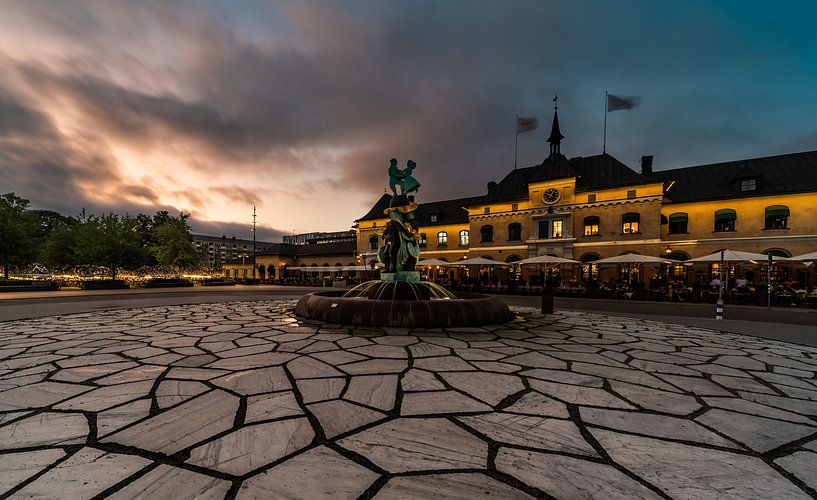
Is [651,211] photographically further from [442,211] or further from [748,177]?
[442,211]

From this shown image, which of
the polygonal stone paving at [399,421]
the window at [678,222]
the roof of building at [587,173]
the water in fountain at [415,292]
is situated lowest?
the polygonal stone paving at [399,421]

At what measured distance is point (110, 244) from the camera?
87.6 feet

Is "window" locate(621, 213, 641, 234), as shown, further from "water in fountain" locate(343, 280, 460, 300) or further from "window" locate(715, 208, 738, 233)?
"water in fountain" locate(343, 280, 460, 300)

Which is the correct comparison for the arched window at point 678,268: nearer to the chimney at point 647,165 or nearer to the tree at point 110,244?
the chimney at point 647,165

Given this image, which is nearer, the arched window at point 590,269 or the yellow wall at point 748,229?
the yellow wall at point 748,229

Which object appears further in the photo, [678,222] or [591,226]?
[591,226]

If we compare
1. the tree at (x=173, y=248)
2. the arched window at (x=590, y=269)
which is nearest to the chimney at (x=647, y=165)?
the arched window at (x=590, y=269)

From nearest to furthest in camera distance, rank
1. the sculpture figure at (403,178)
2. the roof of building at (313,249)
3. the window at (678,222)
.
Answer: the sculpture figure at (403,178), the window at (678,222), the roof of building at (313,249)

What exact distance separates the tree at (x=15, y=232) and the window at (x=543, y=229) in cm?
4234

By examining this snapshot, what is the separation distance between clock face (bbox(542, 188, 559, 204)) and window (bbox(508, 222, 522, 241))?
10.4ft

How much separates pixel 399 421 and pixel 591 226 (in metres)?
26.2

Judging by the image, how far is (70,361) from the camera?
4.72 metres

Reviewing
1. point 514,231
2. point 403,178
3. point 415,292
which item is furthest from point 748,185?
point 415,292

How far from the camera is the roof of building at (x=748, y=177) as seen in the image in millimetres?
20641
